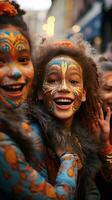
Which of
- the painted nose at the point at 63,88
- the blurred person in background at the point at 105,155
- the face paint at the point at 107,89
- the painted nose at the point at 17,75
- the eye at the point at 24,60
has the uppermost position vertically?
the eye at the point at 24,60

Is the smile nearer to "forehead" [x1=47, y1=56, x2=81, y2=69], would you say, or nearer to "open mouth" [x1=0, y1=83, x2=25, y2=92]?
"forehead" [x1=47, y1=56, x2=81, y2=69]

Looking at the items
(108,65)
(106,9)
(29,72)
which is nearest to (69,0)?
(106,9)

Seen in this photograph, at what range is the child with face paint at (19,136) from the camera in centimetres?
241

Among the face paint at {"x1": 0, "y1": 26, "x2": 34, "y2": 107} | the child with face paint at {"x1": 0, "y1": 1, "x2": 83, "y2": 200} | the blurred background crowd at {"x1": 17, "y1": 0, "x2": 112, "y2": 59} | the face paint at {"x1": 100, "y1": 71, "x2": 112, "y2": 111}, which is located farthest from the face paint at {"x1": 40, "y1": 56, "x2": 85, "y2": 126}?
the blurred background crowd at {"x1": 17, "y1": 0, "x2": 112, "y2": 59}

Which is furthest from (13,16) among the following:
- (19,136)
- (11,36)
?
(19,136)

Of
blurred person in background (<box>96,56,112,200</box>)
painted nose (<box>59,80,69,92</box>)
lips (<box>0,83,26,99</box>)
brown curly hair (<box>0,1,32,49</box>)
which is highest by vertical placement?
brown curly hair (<box>0,1,32,49</box>)

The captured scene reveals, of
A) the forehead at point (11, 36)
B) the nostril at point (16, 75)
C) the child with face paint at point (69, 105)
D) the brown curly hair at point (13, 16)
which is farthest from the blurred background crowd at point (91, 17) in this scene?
the nostril at point (16, 75)

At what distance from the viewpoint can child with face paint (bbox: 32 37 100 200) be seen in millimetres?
3100

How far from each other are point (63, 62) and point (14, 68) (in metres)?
0.60

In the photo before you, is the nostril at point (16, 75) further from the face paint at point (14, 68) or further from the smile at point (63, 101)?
the smile at point (63, 101)

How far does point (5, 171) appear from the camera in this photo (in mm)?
2391

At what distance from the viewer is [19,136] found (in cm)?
250

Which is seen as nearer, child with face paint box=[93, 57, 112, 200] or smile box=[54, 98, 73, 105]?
smile box=[54, 98, 73, 105]

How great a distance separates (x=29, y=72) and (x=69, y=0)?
1958 centimetres
